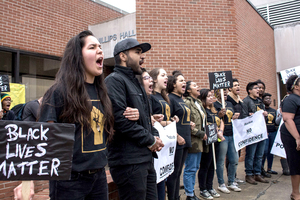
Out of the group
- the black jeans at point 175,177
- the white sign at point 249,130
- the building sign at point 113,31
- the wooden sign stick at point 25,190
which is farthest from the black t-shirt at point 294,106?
the building sign at point 113,31

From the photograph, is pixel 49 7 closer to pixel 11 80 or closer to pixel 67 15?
pixel 67 15

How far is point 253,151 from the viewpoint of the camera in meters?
5.71

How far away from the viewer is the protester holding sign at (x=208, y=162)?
4.70 m

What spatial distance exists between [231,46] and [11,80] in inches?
280

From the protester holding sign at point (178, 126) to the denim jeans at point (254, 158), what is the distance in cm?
228

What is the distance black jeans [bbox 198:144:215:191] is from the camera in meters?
4.70

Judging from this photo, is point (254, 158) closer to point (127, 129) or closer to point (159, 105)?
point (159, 105)

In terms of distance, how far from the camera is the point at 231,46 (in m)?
7.75

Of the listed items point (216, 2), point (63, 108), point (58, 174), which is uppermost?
point (216, 2)

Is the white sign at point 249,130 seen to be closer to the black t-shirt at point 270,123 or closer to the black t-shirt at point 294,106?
the black t-shirt at point 270,123

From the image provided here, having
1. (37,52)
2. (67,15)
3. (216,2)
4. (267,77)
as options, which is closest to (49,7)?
(67,15)

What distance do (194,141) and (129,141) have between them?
2338 millimetres

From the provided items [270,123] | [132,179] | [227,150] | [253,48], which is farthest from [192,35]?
[132,179]

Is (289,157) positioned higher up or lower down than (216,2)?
lower down
